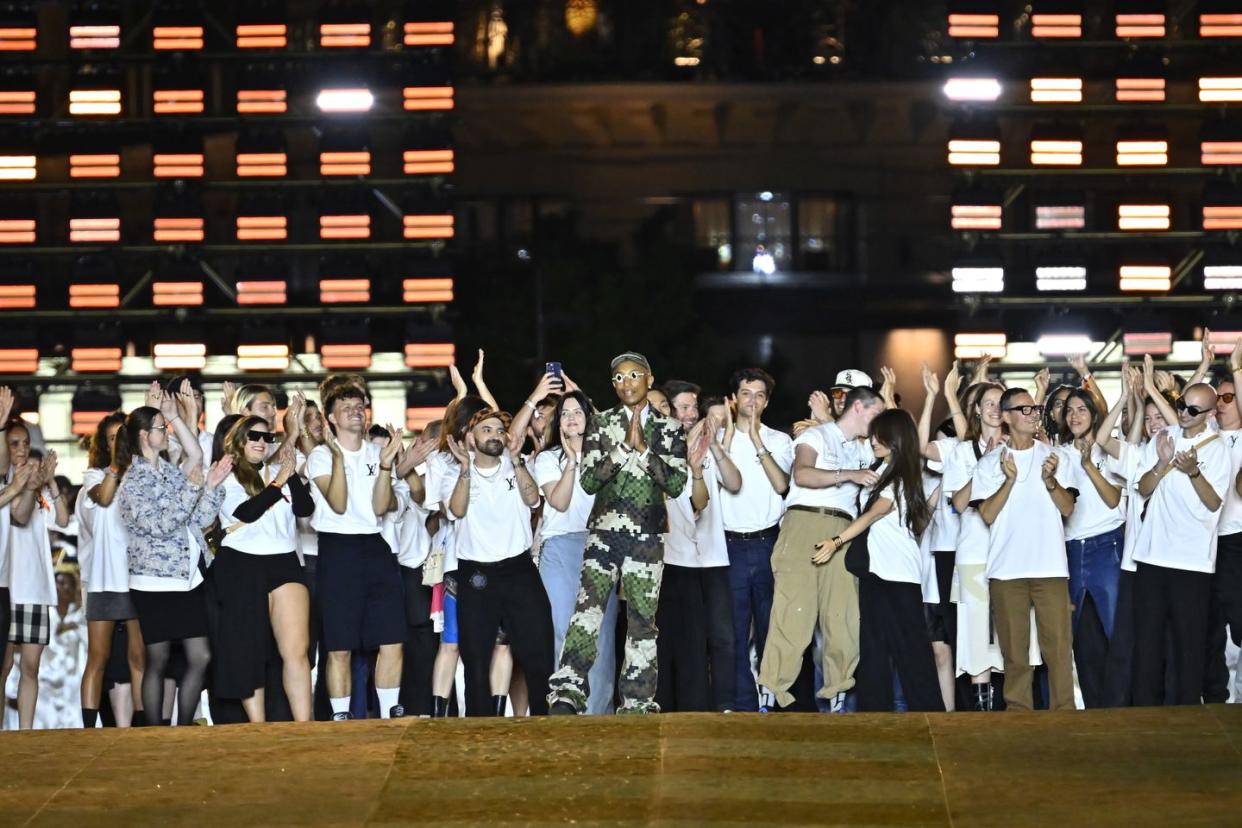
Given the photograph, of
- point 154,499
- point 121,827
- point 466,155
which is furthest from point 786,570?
point 466,155

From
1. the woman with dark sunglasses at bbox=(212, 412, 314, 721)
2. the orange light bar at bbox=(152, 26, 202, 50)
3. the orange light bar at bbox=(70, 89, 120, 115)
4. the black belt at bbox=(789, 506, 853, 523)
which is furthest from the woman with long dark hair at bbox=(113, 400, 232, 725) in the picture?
the orange light bar at bbox=(152, 26, 202, 50)

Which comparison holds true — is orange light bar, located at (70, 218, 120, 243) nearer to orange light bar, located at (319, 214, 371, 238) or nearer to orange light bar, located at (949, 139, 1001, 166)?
orange light bar, located at (319, 214, 371, 238)

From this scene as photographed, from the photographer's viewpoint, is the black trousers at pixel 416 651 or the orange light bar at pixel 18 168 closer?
the black trousers at pixel 416 651

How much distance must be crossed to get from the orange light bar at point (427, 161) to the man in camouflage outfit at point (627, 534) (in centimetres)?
711

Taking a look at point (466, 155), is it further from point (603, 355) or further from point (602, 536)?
point (602, 536)

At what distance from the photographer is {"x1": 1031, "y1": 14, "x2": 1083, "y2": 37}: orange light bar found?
17.0m

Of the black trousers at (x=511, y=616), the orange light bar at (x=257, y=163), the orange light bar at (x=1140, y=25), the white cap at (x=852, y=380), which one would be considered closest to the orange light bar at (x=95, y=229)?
the orange light bar at (x=257, y=163)

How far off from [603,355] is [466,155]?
4.96m

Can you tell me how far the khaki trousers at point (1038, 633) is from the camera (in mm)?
10859

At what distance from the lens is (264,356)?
16922mm

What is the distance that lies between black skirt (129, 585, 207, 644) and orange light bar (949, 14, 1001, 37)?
9089 mm

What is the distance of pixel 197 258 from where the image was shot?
1711cm

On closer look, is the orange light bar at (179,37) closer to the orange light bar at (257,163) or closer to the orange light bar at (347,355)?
the orange light bar at (257,163)

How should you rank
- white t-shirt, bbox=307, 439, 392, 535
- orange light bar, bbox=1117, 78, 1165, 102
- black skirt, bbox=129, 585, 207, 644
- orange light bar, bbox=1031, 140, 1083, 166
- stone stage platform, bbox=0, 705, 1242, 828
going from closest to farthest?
1. stone stage platform, bbox=0, 705, 1242, 828
2. black skirt, bbox=129, 585, 207, 644
3. white t-shirt, bbox=307, 439, 392, 535
4. orange light bar, bbox=1117, 78, 1165, 102
5. orange light bar, bbox=1031, 140, 1083, 166
